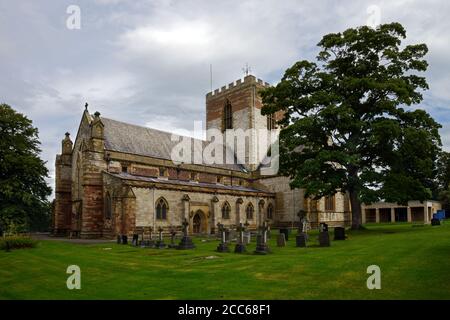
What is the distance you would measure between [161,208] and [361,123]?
60.2 feet

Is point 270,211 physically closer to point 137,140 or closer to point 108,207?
point 137,140

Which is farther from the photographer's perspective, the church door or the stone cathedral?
the church door

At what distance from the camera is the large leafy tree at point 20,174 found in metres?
31.6

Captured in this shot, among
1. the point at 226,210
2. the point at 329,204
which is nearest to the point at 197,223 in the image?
the point at 226,210

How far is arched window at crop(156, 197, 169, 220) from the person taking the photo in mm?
32969

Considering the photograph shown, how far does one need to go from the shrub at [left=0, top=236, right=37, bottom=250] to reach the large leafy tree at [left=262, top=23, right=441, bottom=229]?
57.2 ft

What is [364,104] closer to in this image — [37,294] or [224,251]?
[224,251]

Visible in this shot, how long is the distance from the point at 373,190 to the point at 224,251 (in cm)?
1208

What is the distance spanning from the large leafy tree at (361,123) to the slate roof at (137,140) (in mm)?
15468

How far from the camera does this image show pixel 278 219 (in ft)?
151

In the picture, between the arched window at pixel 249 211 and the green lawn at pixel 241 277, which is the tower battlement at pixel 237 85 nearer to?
the arched window at pixel 249 211

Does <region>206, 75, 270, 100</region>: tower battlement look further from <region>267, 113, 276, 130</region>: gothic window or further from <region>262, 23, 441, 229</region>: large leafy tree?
<region>262, 23, 441, 229</region>: large leafy tree

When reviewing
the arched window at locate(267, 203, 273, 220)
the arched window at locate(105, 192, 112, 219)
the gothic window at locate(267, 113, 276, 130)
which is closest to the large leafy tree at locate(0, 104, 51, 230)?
the arched window at locate(105, 192, 112, 219)
